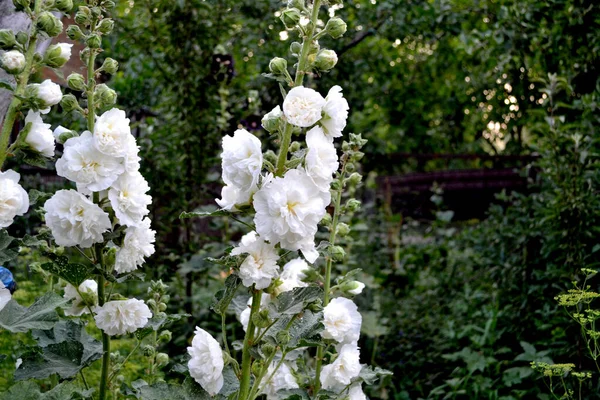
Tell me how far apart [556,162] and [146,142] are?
6.49 ft

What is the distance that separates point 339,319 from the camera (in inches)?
63.7

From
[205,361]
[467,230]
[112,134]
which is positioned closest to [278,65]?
[112,134]

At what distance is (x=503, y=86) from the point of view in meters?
4.32

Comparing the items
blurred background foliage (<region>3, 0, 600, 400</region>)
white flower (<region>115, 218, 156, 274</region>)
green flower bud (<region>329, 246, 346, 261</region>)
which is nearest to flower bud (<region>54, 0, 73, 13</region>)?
white flower (<region>115, 218, 156, 274</region>)

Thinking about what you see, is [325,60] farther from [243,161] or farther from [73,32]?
[73,32]

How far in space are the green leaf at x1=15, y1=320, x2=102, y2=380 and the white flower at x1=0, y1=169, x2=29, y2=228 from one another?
0.96ft

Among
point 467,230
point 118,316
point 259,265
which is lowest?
point 118,316

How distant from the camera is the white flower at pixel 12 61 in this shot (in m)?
1.27

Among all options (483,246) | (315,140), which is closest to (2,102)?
(315,140)

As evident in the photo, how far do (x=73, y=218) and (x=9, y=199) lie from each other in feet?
0.37

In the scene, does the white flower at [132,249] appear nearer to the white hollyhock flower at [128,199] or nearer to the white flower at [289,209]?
the white hollyhock flower at [128,199]

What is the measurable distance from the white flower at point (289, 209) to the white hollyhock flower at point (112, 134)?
0.91ft

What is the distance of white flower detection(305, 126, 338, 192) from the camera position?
1.30m

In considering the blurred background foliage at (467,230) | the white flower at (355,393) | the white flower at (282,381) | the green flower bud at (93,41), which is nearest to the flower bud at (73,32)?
the green flower bud at (93,41)
